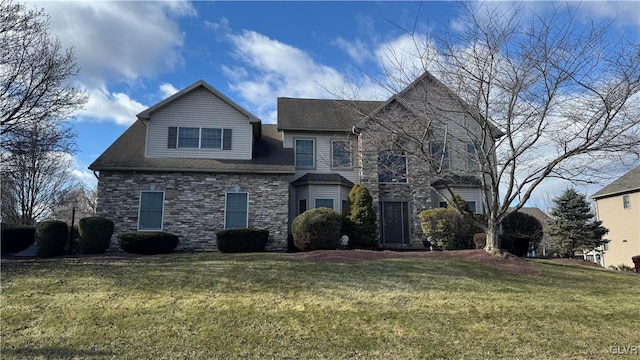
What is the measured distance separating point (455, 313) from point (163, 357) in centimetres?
515

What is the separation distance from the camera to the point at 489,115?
12.7 m

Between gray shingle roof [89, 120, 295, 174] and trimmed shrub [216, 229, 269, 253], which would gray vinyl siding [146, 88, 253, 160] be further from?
trimmed shrub [216, 229, 269, 253]

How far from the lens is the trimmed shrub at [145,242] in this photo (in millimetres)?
15258

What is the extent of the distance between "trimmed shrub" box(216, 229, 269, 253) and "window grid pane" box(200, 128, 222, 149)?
4265 millimetres

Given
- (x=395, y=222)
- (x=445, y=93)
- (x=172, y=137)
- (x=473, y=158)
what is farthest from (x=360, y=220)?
(x=172, y=137)

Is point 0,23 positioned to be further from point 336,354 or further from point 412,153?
point 336,354

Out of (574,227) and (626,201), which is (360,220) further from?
(626,201)

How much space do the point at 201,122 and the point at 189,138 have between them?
2.75ft

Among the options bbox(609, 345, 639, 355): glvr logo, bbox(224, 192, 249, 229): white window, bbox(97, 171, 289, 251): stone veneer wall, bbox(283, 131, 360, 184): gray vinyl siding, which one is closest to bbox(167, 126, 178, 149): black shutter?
bbox(97, 171, 289, 251): stone veneer wall

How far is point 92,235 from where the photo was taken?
15.2 m

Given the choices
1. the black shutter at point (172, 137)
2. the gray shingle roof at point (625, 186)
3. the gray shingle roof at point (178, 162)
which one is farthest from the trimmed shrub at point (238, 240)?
the gray shingle roof at point (625, 186)

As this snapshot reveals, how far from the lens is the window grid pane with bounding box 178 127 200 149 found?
18.4 metres

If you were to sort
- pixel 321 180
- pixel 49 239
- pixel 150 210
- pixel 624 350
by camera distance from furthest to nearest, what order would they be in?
1. pixel 321 180
2. pixel 150 210
3. pixel 49 239
4. pixel 624 350

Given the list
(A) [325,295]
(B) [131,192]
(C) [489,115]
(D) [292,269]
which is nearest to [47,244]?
(B) [131,192]
